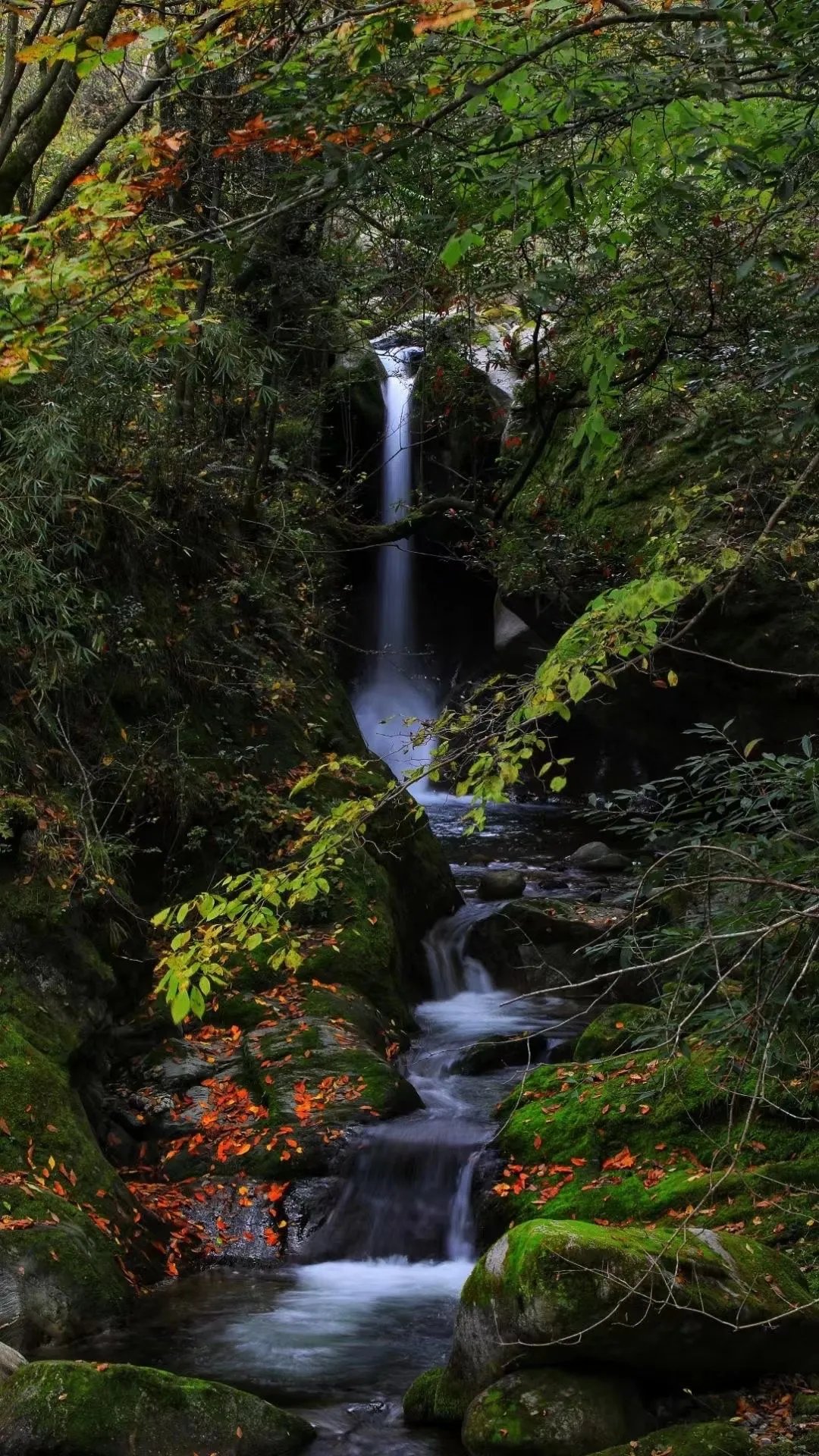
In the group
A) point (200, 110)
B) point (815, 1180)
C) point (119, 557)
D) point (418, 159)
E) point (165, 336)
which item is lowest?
point (815, 1180)

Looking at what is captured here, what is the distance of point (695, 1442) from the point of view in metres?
4.17

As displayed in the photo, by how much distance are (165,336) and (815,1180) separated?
4846 millimetres

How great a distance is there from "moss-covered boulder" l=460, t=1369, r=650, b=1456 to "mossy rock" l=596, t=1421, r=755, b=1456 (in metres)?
0.13

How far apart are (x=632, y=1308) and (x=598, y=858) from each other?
9293 mm

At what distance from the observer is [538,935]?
34.1 ft

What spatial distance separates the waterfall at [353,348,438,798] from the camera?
16.8 metres

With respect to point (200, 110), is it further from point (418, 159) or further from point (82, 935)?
point (82, 935)

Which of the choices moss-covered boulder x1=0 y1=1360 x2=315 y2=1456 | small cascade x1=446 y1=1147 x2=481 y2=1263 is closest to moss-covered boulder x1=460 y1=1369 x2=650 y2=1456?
moss-covered boulder x1=0 y1=1360 x2=315 y2=1456

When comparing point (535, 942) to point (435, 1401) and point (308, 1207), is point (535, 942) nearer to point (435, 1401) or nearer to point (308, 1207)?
point (308, 1207)

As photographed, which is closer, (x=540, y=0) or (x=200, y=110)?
(x=540, y=0)

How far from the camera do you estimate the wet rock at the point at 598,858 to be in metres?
13.5

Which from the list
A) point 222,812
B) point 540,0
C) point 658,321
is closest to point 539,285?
point 540,0

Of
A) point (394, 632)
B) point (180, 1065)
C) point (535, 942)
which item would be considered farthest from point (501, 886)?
point (394, 632)

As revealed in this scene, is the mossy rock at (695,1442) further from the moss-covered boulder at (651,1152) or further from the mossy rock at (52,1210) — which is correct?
the mossy rock at (52,1210)
